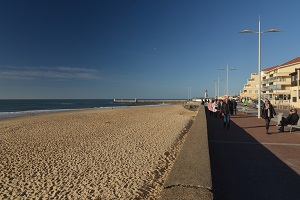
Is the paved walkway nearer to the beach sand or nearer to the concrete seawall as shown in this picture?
the concrete seawall

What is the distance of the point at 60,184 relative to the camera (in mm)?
5512

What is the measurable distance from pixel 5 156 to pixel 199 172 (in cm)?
738

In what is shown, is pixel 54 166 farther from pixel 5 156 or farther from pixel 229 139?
pixel 229 139

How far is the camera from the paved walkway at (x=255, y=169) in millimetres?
4082

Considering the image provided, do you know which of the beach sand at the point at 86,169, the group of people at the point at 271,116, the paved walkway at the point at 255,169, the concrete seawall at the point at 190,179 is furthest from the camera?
the group of people at the point at 271,116

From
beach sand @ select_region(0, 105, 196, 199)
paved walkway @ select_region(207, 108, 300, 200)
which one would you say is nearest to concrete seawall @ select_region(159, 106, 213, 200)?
paved walkway @ select_region(207, 108, 300, 200)

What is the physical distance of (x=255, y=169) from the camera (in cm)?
532

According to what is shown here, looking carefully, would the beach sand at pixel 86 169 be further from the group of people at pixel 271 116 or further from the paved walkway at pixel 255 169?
the group of people at pixel 271 116

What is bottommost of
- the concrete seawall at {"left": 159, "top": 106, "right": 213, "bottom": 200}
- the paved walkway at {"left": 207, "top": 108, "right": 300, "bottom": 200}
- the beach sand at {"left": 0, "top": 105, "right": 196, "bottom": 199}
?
the beach sand at {"left": 0, "top": 105, "right": 196, "bottom": 199}

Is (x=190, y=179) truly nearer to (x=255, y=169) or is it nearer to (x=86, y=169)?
(x=255, y=169)

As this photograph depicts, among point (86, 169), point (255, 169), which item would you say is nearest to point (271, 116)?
point (255, 169)

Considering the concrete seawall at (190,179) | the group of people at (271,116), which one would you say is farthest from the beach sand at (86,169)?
the group of people at (271,116)

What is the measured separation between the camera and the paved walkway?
4.08 meters

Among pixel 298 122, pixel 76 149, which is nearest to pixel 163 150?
pixel 76 149
